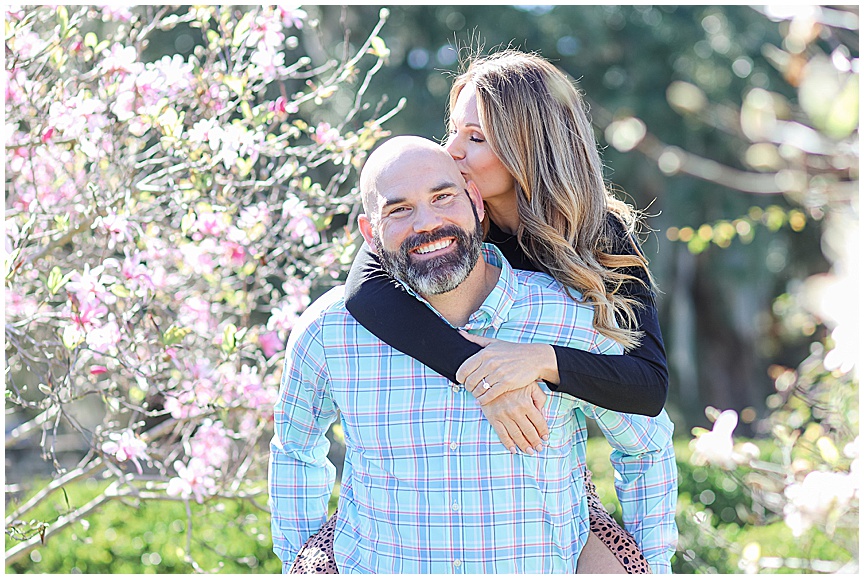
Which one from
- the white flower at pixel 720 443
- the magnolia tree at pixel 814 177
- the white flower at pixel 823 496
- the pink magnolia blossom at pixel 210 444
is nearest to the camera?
the magnolia tree at pixel 814 177

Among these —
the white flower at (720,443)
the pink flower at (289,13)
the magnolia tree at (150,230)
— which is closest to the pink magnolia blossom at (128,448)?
the magnolia tree at (150,230)

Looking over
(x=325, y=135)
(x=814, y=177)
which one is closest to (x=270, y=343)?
(x=325, y=135)

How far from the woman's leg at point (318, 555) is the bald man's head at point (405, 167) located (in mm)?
828

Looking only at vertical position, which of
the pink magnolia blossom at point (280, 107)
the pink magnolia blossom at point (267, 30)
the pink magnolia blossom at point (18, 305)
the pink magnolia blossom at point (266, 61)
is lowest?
the pink magnolia blossom at point (18, 305)

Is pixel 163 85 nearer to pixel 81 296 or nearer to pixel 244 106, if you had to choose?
pixel 244 106

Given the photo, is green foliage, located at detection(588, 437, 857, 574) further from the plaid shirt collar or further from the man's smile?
the man's smile

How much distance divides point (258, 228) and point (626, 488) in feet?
5.40

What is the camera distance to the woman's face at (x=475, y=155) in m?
2.36

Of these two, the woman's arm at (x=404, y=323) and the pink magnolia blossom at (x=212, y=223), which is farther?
the pink magnolia blossom at (x=212, y=223)

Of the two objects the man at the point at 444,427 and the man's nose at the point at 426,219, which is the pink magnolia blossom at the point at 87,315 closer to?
the man at the point at 444,427

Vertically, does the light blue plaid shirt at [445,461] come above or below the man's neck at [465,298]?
below

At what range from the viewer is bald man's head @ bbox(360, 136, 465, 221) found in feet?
7.20

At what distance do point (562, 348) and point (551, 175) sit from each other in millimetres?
473

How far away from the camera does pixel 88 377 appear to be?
3.56 meters
